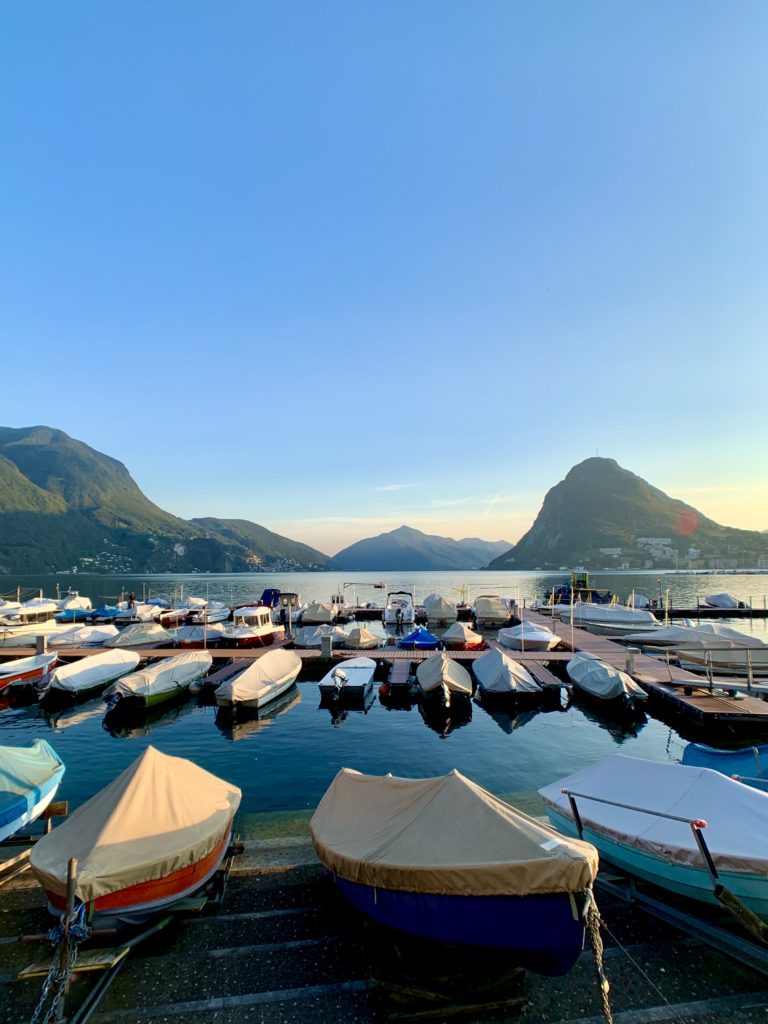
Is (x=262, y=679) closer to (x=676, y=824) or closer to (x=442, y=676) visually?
(x=442, y=676)

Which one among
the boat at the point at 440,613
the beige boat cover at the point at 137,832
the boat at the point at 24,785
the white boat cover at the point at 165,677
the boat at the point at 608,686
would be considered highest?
the beige boat cover at the point at 137,832

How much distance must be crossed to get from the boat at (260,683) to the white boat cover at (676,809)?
19309 mm

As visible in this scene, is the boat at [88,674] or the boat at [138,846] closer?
the boat at [138,846]

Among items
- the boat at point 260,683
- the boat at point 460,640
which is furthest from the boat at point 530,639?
the boat at point 260,683

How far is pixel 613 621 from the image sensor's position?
57.4 metres

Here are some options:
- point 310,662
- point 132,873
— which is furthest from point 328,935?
point 310,662

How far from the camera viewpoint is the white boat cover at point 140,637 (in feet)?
140

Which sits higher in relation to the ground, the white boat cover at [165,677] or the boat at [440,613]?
the white boat cover at [165,677]

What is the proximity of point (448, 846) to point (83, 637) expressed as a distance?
4472 centimetres

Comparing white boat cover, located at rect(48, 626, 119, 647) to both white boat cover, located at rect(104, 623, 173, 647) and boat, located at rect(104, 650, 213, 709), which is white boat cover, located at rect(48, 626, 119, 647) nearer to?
white boat cover, located at rect(104, 623, 173, 647)

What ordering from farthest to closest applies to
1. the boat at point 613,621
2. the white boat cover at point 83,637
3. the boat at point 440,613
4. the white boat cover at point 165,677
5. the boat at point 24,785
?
1. the boat at point 440,613
2. the boat at point 613,621
3. the white boat cover at point 83,637
4. the white boat cover at point 165,677
5. the boat at point 24,785

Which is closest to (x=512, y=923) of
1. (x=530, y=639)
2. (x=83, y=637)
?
(x=530, y=639)

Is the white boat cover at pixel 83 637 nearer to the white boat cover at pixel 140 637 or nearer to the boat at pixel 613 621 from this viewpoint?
the white boat cover at pixel 140 637

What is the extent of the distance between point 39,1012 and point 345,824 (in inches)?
197
